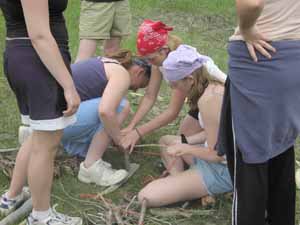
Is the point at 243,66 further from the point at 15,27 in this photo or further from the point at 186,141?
the point at 186,141

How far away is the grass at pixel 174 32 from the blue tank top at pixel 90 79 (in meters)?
0.44

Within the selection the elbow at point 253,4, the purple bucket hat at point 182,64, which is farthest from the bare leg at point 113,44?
the elbow at point 253,4

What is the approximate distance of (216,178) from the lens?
2.95 metres

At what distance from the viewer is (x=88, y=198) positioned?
10.1ft

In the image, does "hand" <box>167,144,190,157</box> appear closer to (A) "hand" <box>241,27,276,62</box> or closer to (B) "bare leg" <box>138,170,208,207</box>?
(B) "bare leg" <box>138,170,208,207</box>

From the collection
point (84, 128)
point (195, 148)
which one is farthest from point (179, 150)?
point (84, 128)

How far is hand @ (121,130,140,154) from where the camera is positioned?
3322 mm

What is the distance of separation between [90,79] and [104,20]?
3.66 feet

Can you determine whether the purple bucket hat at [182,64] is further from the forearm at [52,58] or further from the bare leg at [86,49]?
the bare leg at [86,49]

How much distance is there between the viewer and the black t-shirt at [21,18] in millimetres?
2250

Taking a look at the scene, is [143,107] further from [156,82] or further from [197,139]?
[197,139]

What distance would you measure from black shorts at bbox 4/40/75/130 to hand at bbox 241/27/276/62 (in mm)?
796

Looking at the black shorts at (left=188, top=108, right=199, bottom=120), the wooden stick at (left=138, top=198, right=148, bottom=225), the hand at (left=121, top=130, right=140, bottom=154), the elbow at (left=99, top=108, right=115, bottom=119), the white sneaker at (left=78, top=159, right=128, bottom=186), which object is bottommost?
the white sneaker at (left=78, top=159, right=128, bottom=186)

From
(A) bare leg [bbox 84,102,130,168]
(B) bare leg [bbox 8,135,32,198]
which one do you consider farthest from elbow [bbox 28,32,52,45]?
(A) bare leg [bbox 84,102,130,168]
